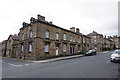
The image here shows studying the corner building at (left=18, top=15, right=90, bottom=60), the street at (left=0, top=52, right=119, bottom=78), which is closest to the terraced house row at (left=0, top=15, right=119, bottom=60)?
the corner building at (left=18, top=15, right=90, bottom=60)

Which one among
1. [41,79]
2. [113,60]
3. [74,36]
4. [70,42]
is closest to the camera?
[41,79]

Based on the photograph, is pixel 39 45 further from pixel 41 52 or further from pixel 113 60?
pixel 113 60

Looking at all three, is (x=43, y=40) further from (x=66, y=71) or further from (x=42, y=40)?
(x=66, y=71)

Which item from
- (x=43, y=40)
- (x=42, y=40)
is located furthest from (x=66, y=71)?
(x=43, y=40)

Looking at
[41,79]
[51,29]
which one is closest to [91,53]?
[51,29]

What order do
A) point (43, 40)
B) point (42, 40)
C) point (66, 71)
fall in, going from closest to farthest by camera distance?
point (66, 71) < point (42, 40) < point (43, 40)

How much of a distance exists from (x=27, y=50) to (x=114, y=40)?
286 ft

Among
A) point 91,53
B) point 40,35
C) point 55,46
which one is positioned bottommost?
point 91,53

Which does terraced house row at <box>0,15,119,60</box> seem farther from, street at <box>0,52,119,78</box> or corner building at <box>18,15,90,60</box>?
street at <box>0,52,119,78</box>

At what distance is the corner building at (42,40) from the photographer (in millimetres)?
21031

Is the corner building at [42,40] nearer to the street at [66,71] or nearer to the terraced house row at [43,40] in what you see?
the terraced house row at [43,40]

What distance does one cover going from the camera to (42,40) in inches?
850

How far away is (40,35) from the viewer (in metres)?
21.3

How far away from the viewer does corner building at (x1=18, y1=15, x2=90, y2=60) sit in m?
21.0
